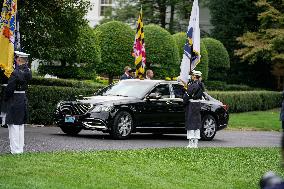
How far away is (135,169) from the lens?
9719mm

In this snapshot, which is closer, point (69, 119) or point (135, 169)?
point (135, 169)

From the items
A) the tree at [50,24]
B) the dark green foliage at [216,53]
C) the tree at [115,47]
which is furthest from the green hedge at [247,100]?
the tree at [50,24]

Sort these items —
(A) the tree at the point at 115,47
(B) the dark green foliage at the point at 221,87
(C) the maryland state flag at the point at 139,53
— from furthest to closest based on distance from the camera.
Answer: (B) the dark green foliage at the point at 221,87 < (A) the tree at the point at 115,47 < (C) the maryland state flag at the point at 139,53

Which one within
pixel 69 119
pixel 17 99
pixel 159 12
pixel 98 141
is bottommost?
pixel 98 141

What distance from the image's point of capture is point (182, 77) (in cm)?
1556

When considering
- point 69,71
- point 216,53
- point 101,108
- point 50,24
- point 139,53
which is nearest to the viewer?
point 101,108

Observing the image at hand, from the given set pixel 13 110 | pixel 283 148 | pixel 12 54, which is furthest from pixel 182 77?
pixel 283 148

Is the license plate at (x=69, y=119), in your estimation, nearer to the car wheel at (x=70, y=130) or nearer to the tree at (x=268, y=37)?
the car wheel at (x=70, y=130)

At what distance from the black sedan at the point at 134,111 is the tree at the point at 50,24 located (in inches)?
148

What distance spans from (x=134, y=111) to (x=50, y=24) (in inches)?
201

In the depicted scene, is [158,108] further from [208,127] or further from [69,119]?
[69,119]

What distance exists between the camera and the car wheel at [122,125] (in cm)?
1570

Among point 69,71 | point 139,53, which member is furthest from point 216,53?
point 139,53

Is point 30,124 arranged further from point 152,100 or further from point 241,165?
point 241,165
